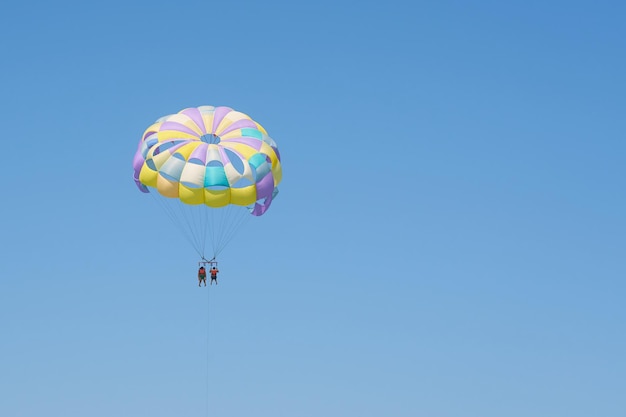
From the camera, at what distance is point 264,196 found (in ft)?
260

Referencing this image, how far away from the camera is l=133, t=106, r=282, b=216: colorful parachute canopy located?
78.4 m

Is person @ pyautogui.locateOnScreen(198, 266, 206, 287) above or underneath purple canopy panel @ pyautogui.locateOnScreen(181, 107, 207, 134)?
underneath

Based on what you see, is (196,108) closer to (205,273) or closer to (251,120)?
(251,120)

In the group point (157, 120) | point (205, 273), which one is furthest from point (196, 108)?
point (205, 273)

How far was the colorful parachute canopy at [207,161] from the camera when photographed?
7838 cm

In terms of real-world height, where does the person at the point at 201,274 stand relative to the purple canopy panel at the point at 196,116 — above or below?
below

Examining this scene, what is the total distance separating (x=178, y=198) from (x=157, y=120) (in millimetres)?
4405

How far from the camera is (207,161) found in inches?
3088

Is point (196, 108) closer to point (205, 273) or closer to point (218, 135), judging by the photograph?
point (218, 135)

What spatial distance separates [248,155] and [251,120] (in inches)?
124

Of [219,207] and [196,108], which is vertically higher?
[196,108]

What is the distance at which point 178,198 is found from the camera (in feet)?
260

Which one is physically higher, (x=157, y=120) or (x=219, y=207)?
(x=157, y=120)

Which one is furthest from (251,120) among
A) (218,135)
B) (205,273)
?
(205,273)
